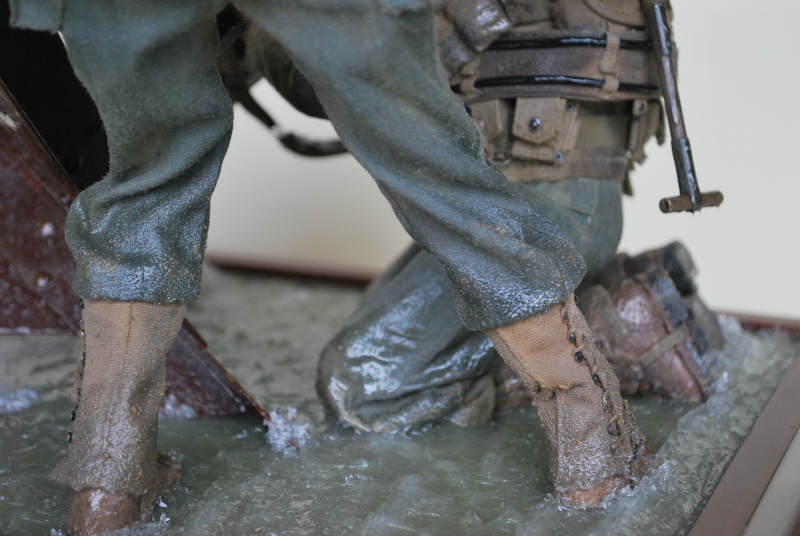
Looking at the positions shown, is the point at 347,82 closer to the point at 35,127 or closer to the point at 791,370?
the point at 35,127

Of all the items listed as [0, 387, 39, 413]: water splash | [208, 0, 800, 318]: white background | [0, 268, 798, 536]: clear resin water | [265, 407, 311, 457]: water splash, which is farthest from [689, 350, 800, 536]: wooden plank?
[208, 0, 800, 318]: white background

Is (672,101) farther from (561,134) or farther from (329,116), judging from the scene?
(329,116)

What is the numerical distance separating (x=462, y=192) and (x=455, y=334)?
0.46 meters

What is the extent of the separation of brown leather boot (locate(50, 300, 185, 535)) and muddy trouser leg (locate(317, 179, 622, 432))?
44cm

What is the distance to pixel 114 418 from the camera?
1.05 m

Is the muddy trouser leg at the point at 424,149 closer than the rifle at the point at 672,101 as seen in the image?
Yes

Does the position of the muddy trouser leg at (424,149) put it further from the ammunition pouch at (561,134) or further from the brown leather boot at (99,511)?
the brown leather boot at (99,511)

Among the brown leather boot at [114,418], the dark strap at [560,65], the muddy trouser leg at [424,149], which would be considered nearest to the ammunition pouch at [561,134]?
the dark strap at [560,65]

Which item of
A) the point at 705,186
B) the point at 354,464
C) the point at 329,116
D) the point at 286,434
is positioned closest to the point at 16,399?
the point at 286,434

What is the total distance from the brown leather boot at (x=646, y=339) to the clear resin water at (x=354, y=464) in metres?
0.04

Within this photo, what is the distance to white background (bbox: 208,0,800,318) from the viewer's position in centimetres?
260

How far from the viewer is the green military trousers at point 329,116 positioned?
92 cm

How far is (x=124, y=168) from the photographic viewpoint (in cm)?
105

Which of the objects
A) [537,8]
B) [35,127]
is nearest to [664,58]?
[537,8]
